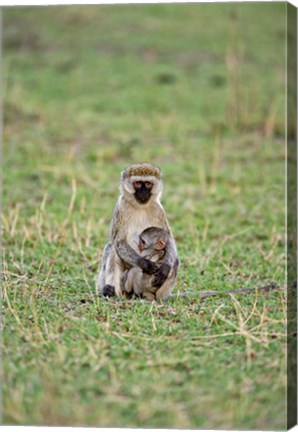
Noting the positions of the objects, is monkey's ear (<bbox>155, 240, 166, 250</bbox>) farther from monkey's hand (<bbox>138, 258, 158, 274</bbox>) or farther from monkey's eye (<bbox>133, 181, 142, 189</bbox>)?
monkey's eye (<bbox>133, 181, 142, 189</bbox>)

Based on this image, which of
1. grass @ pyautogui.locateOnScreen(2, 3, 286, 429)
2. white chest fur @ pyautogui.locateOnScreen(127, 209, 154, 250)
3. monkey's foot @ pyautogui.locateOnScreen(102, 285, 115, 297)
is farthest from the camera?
white chest fur @ pyautogui.locateOnScreen(127, 209, 154, 250)

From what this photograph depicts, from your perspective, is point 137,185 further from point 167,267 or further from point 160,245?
point 167,267

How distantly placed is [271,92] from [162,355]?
8.20 metres

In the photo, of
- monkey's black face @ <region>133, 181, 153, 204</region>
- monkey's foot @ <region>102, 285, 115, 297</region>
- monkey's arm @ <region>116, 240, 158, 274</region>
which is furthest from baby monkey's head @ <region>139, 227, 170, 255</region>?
monkey's foot @ <region>102, 285, 115, 297</region>

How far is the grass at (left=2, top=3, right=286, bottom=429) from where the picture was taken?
6.07m

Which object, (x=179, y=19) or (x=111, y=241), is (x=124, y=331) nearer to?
A: (x=111, y=241)

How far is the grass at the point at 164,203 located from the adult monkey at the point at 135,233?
17 cm

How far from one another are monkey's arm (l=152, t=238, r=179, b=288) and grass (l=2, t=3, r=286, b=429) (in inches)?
7.2

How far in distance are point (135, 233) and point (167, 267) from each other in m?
0.40

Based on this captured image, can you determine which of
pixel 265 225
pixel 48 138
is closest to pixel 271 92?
pixel 48 138

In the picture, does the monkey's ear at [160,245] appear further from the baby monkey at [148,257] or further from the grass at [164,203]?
the grass at [164,203]

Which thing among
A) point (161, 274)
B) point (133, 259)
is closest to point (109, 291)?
point (133, 259)

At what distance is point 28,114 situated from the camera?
1367 centimetres

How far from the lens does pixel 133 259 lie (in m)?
7.20
